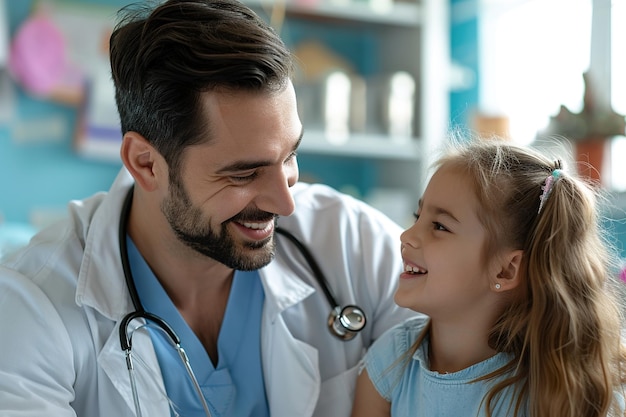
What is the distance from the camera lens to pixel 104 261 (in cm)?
154

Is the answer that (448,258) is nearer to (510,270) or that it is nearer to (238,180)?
(510,270)

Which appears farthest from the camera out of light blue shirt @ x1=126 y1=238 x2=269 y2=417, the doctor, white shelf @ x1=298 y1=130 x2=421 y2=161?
white shelf @ x1=298 y1=130 x2=421 y2=161

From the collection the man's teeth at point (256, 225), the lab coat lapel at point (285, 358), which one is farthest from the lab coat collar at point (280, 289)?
the man's teeth at point (256, 225)

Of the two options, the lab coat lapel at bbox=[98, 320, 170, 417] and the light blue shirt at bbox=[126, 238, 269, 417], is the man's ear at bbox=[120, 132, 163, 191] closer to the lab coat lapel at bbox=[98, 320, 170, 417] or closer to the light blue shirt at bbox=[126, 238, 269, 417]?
the light blue shirt at bbox=[126, 238, 269, 417]

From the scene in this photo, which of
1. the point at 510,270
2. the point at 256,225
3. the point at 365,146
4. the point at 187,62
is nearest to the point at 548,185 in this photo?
the point at 510,270

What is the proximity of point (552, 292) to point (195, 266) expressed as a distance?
2.33 ft

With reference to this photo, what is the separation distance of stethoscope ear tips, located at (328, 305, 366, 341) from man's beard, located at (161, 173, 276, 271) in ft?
0.60

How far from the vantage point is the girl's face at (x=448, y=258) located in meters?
1.43

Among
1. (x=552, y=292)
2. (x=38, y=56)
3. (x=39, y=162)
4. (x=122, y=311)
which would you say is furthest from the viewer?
(x=39, y=162)

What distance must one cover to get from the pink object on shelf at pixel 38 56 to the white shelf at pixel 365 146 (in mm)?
974

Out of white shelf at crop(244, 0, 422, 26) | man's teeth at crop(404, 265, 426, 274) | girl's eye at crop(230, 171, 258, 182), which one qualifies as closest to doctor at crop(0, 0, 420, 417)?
girl's eye at crop(230, 171, 258, 182)

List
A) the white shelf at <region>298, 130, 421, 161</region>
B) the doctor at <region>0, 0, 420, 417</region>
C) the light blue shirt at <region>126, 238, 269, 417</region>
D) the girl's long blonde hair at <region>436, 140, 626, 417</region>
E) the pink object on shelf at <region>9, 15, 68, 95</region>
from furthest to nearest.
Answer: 1. the white shelf at <region>298, 130, 421, 161</region>
2. the pink object on shelf at <region>9, 15, 68, 95</region>
3. the light blue shirt at <region>126, 238, 269, 417</region>
4. the doctor at <region>0, 0, 420, 417</region>
5. the girl's long blonde hair at <region>436, 140, 626, 417</region>

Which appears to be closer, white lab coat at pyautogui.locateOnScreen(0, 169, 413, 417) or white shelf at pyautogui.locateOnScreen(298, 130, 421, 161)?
white lab coat at pyautogui.locateOnScreen(0, 169, 413, 417)

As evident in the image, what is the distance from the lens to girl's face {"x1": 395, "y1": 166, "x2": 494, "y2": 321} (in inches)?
56.3
